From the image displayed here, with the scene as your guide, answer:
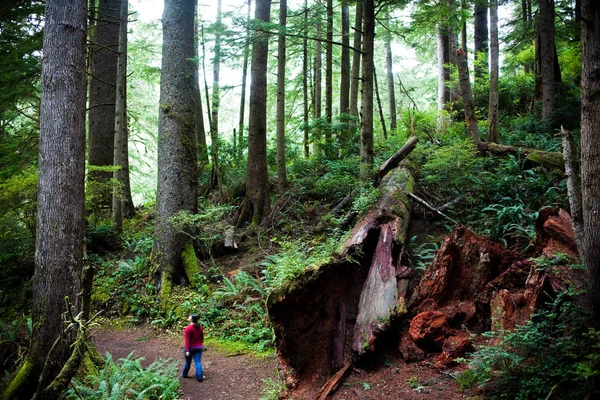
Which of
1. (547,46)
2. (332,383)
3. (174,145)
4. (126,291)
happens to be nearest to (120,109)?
(174,145)

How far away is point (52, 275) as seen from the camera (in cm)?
539

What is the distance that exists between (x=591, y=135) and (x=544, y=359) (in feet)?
8.47

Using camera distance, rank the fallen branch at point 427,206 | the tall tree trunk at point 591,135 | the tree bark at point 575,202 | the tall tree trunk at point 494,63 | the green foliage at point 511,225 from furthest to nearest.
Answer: the tall tree trunk at point 494,63
the fallen branch at point 427,206
the green foliage at point 511,225
the tree bark at point 575,202
the tall tree trunk at point 591,135

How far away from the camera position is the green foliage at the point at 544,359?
11.4 ft

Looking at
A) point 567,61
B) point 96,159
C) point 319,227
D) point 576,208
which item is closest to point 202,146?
point 96,159

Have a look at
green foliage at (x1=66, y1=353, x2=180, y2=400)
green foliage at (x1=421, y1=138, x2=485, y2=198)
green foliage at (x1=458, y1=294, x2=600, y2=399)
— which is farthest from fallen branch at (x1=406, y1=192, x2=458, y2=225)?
green foliage at (x1=66, y1=353, x2=180, y2=400)

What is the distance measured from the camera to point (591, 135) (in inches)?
Result: 176

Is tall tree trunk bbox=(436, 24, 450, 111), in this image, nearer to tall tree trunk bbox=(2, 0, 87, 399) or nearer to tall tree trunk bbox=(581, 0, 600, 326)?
tall tree trunk bbox=(581, 0, 600, 326)

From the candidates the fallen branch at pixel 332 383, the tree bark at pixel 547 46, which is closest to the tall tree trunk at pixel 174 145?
the fallen branch at pixel 332 383

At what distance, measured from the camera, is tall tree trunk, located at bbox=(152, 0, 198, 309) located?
9.46 m

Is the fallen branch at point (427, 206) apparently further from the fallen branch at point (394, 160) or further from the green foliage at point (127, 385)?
the green foliage at point (127, 385)

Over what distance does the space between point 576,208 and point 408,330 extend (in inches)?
A: 105

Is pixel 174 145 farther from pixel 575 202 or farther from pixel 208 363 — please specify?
pixel 575 202

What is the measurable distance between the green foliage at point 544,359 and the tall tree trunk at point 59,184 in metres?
5.30
